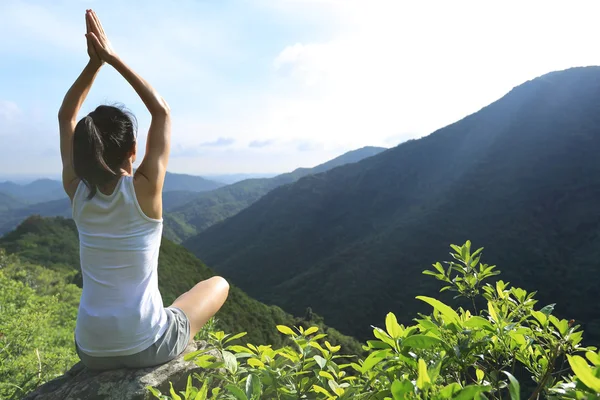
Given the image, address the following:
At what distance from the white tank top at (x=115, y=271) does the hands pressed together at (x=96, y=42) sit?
816 millimetres

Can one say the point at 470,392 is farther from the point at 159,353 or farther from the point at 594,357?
the point at 159,353

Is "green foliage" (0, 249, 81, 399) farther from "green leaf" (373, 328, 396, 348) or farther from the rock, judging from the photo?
"green leaf" (373, 328, 396, 348)

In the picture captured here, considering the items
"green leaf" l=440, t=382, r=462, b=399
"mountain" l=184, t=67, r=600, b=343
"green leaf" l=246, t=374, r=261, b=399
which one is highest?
"green leaf" l=440, t=382, r=462, b=399

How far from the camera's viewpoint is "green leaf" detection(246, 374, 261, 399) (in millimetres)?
1074

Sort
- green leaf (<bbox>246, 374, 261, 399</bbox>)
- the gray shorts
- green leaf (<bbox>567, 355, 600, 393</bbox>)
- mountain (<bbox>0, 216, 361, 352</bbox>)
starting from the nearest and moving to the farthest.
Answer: green leaf (<bbox>567, 355, 600, 393</bbox>)
green leaf (<bbox>246, 374, 261, 399</bbox>)
the gray shorts
mountain (<bbox>0, 216, 361, 352</bbox>)

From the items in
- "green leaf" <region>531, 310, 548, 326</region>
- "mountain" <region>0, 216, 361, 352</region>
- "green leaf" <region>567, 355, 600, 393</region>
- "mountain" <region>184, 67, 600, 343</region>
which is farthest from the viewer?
"mountain" <region>184, 67, 600, 343</region>

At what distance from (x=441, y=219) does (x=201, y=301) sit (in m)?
85.5

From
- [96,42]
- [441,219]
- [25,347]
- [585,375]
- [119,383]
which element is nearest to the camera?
[585,375]

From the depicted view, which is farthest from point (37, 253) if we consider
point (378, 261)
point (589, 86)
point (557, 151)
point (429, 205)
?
point (589, 86)

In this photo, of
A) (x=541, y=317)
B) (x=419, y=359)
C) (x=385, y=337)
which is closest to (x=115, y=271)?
(x=385, y=337)

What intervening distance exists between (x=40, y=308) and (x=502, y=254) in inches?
2952

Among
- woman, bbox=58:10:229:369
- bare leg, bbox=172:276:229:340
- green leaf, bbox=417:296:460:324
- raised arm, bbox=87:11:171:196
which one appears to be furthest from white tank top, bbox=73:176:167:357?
green leaf, bbox=417:296:460:324

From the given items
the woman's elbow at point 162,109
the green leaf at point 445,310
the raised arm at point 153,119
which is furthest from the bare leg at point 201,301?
the green leaf at point 445,310

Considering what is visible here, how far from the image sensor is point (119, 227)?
203 cm
